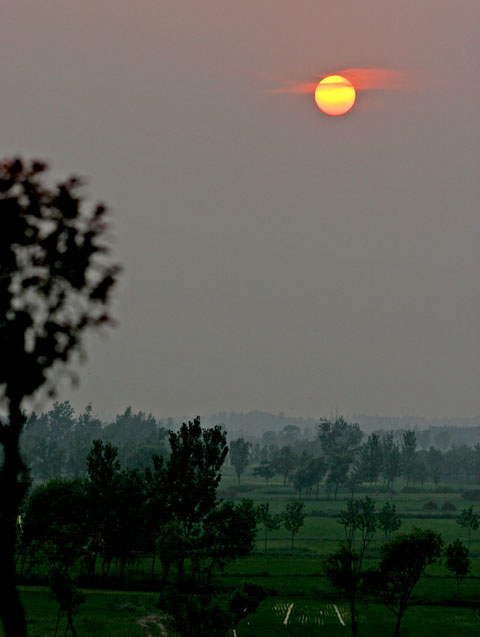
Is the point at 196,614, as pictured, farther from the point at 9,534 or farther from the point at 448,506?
the point at 448,506

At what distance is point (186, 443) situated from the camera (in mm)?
89938

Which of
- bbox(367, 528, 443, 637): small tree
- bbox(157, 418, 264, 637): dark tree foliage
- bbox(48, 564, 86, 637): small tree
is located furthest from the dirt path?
bbox(367, 528, 443, 637): small tree

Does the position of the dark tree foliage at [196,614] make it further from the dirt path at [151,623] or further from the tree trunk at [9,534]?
the tree trunk at [9,534]

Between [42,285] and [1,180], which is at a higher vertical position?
[1,180]

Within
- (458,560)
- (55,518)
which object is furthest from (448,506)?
(55,518)

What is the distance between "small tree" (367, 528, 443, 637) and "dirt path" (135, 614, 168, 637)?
16357mm

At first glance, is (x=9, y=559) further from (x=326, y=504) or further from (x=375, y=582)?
(x=326, y=504)

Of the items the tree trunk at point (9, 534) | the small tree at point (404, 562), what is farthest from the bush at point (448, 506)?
the tree trunk at point (9, 534)

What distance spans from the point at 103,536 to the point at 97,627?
30.6 metres

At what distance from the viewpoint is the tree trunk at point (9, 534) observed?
977 cm

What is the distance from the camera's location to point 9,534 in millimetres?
9930

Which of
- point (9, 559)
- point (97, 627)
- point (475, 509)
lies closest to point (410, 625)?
point (97, 627)

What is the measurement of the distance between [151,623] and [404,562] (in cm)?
2154

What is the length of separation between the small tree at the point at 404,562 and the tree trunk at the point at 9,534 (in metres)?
45.5
